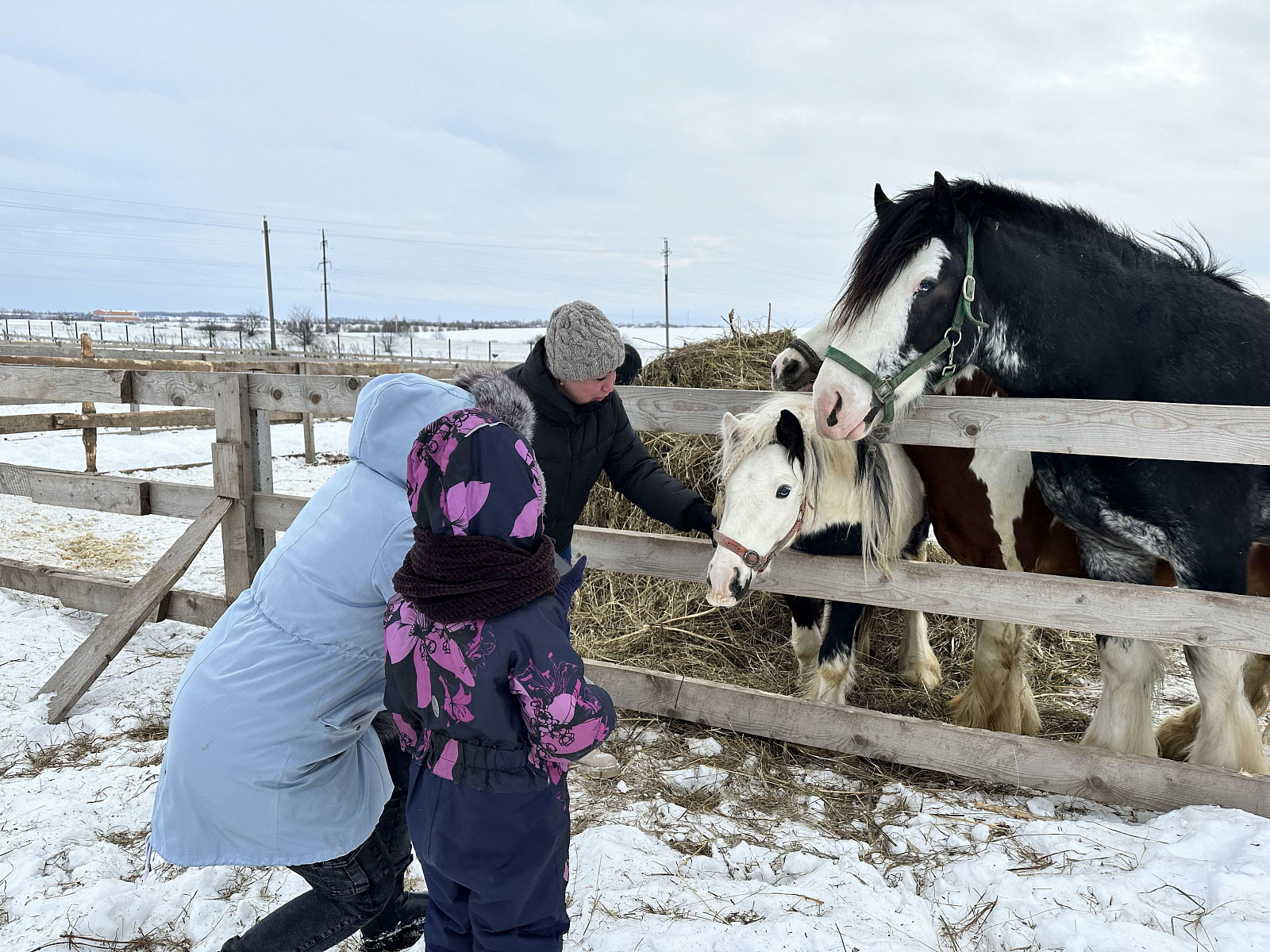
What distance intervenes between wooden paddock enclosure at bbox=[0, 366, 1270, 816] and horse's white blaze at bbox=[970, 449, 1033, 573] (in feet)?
1.90

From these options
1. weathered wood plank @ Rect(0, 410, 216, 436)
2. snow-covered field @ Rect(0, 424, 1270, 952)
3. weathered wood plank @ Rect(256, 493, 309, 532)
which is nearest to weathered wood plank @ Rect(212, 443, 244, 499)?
weathered wood plank @ Rect(256, 493, 309, 532)

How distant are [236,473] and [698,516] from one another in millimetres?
2581

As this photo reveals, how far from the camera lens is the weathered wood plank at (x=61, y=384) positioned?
14.2 feet

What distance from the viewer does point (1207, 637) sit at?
2535mm

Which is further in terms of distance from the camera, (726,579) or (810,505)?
(810,505)

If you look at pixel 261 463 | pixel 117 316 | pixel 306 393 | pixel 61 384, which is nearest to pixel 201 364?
pixel 61 384

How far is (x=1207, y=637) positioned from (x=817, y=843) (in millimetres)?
1480

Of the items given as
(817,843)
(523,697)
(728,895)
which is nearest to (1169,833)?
(817,843)

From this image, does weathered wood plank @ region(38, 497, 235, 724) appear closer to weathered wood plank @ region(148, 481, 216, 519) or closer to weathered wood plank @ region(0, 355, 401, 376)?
weathered wood plank @ region(148, 481, 216, 519)

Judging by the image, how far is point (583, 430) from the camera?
2.93m

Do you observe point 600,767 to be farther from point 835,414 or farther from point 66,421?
point 66,421

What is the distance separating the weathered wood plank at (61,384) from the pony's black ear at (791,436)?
3746 mm

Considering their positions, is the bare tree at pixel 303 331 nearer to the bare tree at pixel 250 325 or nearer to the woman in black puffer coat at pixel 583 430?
the bare tree at pixel 250 325

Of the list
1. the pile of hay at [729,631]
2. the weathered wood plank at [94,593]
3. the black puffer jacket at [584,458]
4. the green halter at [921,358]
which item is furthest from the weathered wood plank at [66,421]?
the green halter at [921,358]
